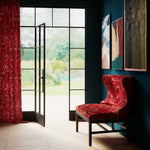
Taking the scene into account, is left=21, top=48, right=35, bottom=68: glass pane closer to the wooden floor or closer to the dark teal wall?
the wooden floor

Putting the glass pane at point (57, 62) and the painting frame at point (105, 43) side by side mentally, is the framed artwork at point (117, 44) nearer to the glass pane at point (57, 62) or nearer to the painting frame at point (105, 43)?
the painting frame at point (105, 43)

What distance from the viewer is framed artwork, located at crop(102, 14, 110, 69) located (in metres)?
5.66

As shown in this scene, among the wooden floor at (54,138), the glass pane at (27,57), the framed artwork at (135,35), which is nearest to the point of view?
the framed artwork at (135,35)

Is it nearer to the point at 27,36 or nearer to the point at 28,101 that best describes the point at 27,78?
the point at 28,101

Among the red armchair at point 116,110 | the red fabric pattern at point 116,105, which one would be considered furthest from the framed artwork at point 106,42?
the red armchair at point 116,110

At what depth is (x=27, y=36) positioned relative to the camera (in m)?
6.41

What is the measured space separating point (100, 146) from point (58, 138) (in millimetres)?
835

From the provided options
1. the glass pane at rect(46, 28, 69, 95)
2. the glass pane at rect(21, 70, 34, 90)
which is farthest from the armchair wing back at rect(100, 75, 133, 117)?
the glass pane at rect(46, 28, 69, 95)

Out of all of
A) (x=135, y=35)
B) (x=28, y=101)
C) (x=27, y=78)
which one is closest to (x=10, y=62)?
(x=27, y=78)

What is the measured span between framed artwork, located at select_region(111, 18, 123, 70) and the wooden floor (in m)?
1.31

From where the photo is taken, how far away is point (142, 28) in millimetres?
3916

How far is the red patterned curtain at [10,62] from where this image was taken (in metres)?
6.02

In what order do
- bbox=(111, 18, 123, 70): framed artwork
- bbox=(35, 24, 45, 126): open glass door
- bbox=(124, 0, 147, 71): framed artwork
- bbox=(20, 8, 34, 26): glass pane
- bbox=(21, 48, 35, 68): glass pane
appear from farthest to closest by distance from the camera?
1. bbox=(21, 48, 35, 68): glass pane
2. bbox=(20, 8, 34, 26): glass pane
3. bbox=(35, 24, 45, 126): open glass door
4. bbox=(111, 18, 123, 70): framed artwork
5. bbox=(124, 0, 147, 71): framed artwork

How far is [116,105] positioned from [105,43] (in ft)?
5.32
